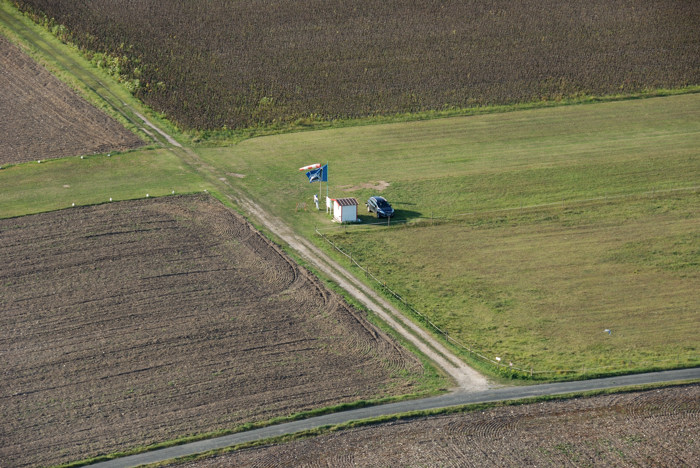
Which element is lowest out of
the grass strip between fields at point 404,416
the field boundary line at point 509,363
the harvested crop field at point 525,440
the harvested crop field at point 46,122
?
the harvested crop field at point 525,440

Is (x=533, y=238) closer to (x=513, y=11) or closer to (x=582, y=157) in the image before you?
(x=582, y=157)

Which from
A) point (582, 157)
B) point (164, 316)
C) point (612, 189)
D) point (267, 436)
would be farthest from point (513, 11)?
point (267, 436)

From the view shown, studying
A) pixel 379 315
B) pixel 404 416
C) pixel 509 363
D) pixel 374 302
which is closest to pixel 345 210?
pixel 374 302

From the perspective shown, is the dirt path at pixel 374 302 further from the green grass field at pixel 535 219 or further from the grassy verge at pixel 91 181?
the grassy verge at pixel 91 181

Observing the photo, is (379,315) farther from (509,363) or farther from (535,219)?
(535,219)

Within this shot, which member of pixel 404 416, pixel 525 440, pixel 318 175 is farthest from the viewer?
pixel 318 175

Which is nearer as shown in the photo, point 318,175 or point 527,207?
point 318,175

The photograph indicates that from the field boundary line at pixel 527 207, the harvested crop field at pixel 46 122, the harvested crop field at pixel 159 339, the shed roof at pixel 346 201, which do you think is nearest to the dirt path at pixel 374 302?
the harvested crop field at pixel 159 339
